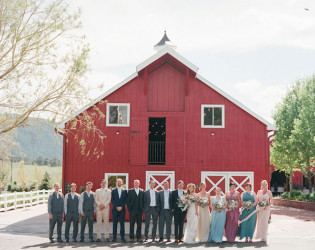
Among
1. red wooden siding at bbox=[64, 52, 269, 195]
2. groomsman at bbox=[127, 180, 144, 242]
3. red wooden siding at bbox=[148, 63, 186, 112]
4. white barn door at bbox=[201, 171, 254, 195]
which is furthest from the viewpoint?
red wooden siding at bbox=[148, 63, 186, 112]

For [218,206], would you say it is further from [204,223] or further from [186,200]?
[186,200]

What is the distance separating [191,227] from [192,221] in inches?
7.8

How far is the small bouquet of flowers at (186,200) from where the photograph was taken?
48.6 ft

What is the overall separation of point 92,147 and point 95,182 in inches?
63.8

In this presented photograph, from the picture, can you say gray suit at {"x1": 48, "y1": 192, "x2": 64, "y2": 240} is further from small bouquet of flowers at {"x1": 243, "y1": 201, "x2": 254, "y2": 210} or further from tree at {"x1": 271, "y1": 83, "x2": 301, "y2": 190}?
tree at {"x1": 271, "y1": 83, "x2": 301, "y2": 190}

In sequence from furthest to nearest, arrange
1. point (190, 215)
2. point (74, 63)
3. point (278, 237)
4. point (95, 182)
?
point (95, 182) → point (278, 237) → point (190, 215) → point (74, 63)

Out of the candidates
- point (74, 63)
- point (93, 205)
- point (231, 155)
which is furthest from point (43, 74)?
point (231, 155)

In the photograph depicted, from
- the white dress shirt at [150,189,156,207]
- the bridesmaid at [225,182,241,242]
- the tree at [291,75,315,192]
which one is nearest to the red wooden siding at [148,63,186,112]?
the white dress shirt at [150,189,156,207]

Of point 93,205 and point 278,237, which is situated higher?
point 93,205

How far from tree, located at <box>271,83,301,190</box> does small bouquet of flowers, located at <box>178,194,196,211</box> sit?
23253 millimetres

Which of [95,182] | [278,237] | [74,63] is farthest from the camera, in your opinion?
[95,182]

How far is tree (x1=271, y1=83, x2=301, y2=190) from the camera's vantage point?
37156 millimetres

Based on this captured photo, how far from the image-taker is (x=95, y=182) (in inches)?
832

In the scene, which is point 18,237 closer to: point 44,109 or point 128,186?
point 44,109
